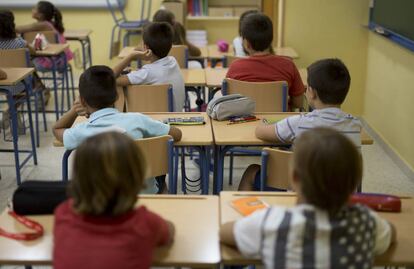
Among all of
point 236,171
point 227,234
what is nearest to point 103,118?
point 227,234

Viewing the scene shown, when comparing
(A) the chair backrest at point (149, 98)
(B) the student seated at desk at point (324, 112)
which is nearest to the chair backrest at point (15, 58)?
(A) the chair backrest at point (149, 98)

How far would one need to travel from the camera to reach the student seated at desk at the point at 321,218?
132cm

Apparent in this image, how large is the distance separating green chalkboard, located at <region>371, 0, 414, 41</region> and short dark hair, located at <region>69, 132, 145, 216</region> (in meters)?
3.21

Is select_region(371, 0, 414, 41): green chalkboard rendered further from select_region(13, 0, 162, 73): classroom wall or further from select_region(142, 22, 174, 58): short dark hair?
select_region(13, 0, 162, 73): classroom wall

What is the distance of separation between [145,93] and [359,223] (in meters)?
2.20

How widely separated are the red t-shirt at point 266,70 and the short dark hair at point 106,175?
218 cm

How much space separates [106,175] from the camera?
1330mm

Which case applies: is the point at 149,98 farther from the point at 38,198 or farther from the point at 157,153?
the point at 38,198

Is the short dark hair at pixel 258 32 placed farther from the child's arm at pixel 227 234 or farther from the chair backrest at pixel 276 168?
the child's arm at pixel 227 234

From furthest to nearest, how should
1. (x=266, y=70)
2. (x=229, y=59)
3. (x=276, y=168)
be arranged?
(x=229, y=59), (x=266, y=70), (x=276, y=168)

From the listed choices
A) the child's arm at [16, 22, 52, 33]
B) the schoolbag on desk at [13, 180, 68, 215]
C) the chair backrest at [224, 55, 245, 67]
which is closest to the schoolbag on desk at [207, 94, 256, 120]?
the schoolbag on desk at [13, 180, 68, 215]

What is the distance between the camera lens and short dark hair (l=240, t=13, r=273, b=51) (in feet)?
11.6

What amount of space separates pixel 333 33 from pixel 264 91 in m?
2.45

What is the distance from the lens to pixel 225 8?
702 cm
